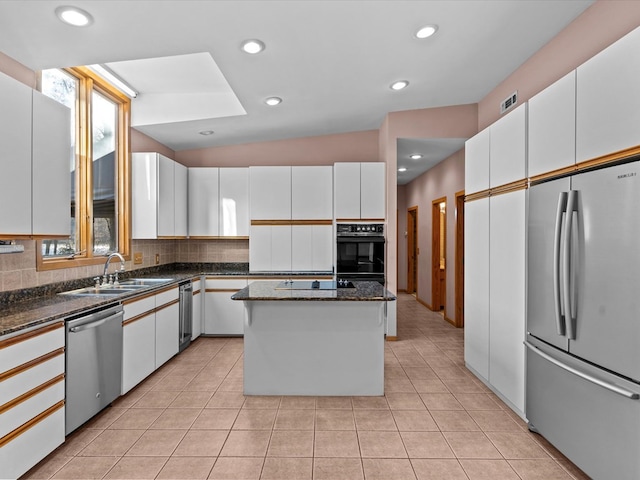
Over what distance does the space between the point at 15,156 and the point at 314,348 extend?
252 cm

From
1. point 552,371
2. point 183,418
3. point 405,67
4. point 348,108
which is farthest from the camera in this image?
point 348,108

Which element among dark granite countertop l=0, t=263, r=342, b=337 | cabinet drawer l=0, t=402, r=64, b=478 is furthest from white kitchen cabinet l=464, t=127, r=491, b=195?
cabinet drawer l=0, t=402, r=64, b=478

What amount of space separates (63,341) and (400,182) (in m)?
7.72

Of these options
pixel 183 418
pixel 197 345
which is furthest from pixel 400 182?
pixel 183 418

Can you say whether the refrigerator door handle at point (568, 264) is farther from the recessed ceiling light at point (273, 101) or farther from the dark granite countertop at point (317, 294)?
the recessed ceiling light at point (273, 101)

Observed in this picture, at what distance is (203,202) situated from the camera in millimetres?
5078

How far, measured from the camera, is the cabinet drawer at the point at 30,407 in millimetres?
1856

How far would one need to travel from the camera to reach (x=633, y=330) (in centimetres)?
170

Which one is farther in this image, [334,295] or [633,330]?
[334,295]

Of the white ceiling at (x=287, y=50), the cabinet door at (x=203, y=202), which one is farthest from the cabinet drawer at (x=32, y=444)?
the cabinet door at (x=203, y=202)

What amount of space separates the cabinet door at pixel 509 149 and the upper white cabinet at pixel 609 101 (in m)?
0.56

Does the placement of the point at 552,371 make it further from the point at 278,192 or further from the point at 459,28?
the point at 278,192

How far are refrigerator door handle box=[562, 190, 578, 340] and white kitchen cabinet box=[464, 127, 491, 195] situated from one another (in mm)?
1189

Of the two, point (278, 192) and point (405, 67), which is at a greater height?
point (405, 67)
